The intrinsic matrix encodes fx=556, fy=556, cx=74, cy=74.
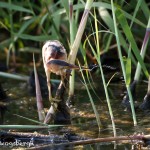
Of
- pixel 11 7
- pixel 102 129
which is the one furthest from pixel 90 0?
pixel 11 7

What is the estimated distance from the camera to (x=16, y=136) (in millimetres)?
2039

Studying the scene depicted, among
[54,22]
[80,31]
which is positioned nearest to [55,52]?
[80,31]

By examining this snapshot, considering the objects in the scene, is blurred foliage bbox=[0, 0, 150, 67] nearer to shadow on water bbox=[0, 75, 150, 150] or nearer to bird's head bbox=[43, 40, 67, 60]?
shadow on water bbox=[0, 75, 150, 150]

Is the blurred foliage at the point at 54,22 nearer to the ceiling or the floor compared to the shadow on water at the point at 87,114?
nearer to the ceiling

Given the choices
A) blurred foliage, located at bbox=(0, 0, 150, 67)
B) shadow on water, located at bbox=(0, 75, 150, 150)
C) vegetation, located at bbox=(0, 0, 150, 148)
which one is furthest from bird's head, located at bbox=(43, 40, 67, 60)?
blurred foliage, located at bbox=(0, 0, 150, 67)

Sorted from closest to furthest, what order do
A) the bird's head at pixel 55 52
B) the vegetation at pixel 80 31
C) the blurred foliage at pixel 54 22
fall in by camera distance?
the bird's head at pixel 55 52 < the vegetation at pixel 80 31 < the blurred foliage at pixel 54 22

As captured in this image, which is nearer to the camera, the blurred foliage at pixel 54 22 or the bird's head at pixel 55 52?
the bird's head at pixel 55 52

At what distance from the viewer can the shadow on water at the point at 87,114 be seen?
7.02 ft

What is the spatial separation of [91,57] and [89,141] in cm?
146

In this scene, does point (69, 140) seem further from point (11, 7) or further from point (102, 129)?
point (11, 7)

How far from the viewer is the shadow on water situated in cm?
214

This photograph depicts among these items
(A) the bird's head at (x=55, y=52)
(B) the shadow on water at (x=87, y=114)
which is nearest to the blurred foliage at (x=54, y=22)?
(B) the shadow on water at (x=87, y=114)

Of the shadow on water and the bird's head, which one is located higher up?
the bird's head

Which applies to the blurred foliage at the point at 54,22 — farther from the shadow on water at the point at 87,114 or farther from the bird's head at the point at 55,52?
the bird's head at the point at 55,52
